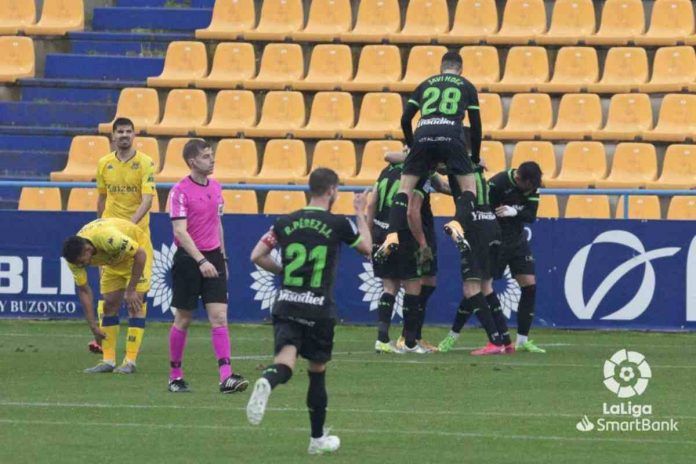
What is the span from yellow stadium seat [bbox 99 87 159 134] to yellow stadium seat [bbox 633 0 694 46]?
22.9 ft

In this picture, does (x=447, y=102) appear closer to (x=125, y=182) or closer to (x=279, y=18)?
(x=125, y=182)

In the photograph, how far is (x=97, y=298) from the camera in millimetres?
19641

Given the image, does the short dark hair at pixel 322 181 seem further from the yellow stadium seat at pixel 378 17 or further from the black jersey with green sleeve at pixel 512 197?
the yellow stadium seat at pixel 378 17

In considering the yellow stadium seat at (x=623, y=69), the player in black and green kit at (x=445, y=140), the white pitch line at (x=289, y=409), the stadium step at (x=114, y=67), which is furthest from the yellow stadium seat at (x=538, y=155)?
the white pitch line at (x=289, y=409)

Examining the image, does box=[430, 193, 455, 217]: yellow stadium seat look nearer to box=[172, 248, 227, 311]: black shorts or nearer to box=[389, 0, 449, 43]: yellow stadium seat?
box=[389, 0, 449, 43]: yellow stadium seat

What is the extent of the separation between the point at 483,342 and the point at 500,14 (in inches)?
337

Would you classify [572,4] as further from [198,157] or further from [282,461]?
[282,461]

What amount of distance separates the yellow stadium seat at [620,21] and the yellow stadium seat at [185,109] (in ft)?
18.5

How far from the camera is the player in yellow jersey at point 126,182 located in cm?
1452

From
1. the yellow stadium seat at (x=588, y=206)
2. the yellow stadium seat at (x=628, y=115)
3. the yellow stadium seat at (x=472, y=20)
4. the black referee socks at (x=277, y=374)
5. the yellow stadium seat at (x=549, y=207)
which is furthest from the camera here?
the yellow stadium seat at (x=472, y=20)

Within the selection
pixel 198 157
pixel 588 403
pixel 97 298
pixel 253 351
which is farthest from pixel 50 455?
pixel 97 298

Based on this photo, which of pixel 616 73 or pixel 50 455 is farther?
pixel 616 73

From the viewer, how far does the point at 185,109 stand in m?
23.3

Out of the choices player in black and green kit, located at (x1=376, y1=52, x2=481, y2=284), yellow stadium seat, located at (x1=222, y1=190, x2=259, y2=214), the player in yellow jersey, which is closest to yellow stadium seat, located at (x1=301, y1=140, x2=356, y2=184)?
yellow stadium seat, located at (x1=222, y1=190, x2=259, y2=214)
